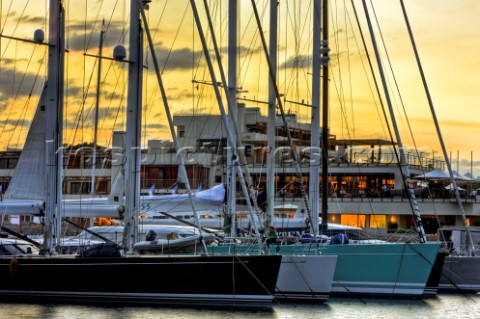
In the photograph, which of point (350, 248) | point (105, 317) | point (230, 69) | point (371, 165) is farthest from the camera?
point (371, 165)

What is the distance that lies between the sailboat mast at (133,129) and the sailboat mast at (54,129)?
2874 mm

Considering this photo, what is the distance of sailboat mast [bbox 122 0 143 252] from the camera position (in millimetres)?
39438

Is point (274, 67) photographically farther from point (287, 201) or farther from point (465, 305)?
point (287, 201)

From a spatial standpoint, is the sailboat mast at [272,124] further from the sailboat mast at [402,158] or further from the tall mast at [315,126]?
the sailboat mast at [402,158]

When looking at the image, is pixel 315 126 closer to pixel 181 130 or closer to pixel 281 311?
pixel 281 311

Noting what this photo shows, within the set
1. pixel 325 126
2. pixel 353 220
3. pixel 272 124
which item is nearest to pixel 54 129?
pixel 272 124

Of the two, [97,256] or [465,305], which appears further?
[465,305]

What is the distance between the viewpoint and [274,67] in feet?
157

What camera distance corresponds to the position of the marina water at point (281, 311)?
36.7m

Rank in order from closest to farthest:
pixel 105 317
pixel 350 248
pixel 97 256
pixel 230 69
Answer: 1. pixel 105 317
2. pixel 97 256
3. pixel 350 248
4. pixel 230 69

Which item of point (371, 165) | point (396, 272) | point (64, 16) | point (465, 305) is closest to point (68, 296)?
point (64, 16)

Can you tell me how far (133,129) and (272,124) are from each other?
30.0 ft

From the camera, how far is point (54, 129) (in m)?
40.6

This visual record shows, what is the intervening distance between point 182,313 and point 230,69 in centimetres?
1325
